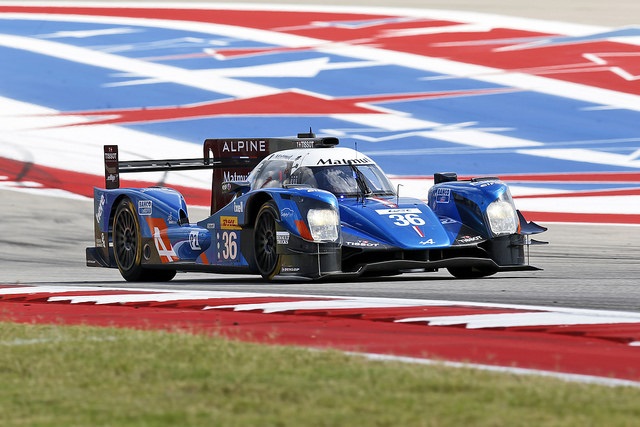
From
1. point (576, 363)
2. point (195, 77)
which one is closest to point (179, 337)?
point (576, 363)

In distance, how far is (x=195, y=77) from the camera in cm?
A: 3253

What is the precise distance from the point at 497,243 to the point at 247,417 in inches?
340

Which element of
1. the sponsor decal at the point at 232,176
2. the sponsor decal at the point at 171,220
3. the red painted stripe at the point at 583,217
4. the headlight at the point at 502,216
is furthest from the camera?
the red painted stripe at the point at 583,217

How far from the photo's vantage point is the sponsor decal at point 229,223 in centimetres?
1452

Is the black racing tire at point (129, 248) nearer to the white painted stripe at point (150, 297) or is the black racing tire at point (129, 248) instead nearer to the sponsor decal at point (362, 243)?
the white painted stripe at point (150, 297)

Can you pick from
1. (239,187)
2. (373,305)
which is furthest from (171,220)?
(373,305)

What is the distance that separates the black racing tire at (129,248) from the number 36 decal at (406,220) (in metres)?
3.72

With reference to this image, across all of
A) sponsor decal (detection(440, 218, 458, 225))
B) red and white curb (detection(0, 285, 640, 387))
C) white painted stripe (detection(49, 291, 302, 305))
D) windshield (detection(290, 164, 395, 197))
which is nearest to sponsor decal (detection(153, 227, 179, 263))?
windshield (detection(290, 164, 395, 197))

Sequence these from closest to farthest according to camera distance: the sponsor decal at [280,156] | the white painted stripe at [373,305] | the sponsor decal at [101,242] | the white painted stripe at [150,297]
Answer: the white painted stripe at [373,305]
the white painted stripe at [150,297]
the sponsor decal at [280,156]
the sponsor decal at [101,242]

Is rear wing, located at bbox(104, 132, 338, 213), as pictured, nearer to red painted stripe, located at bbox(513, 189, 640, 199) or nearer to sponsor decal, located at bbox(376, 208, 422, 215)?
sponsor decal, located at bbox(376, 208, 422, 215)

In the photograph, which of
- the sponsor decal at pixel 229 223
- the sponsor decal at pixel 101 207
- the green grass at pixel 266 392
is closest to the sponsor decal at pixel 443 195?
the sponsor decal at pixel 229 223

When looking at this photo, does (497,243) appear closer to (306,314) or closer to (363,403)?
(306,314)

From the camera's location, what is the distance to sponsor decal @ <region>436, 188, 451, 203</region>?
14680mm

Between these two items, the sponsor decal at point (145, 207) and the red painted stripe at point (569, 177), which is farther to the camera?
the red painted stripe at point (569, 177)
